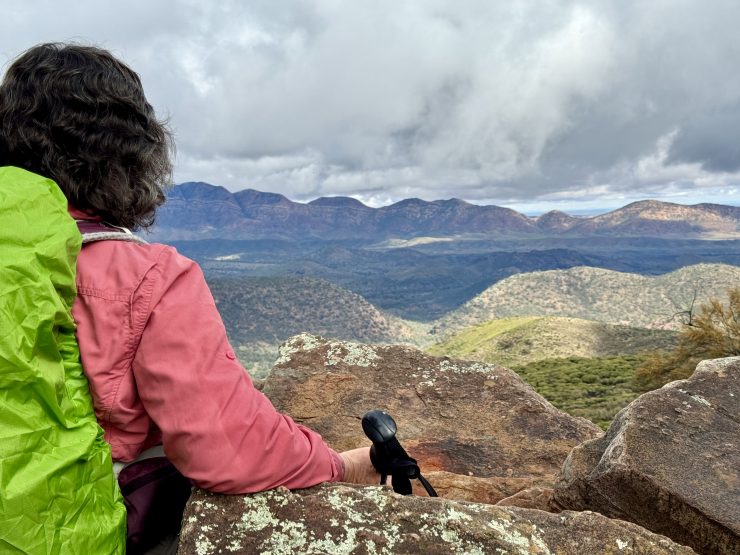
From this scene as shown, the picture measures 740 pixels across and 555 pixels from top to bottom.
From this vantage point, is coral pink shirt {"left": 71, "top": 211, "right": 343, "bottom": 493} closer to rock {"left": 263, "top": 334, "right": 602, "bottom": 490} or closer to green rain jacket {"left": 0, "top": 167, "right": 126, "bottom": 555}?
green rain jacket {"left": 0, "top": 167, "right": 126, "bottom": 555}

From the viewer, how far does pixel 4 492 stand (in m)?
1.99

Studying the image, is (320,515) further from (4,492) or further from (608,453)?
(608,453)

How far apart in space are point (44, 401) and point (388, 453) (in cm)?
254

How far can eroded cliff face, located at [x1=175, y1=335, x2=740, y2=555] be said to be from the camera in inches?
129

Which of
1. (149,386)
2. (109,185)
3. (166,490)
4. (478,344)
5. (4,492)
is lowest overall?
(478,344)

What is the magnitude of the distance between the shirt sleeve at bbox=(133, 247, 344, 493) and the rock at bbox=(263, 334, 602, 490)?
4867 millimetres

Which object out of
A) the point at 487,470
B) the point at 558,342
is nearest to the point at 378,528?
the point at 487,470

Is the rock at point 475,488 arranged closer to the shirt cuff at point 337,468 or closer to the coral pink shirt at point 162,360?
the shirt cuff at point 337,468

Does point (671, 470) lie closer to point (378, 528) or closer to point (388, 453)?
point (388, 453)

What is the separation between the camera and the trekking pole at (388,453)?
12.8ft

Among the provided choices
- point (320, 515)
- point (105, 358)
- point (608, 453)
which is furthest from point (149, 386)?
point (608, 453)

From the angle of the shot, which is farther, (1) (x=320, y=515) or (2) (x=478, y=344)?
(2) (x=478, y=344)

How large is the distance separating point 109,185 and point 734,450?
6.06 meters

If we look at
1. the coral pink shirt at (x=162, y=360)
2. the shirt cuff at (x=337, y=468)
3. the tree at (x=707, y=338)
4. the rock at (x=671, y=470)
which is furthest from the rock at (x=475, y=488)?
the tree at (x=707, y=338)
